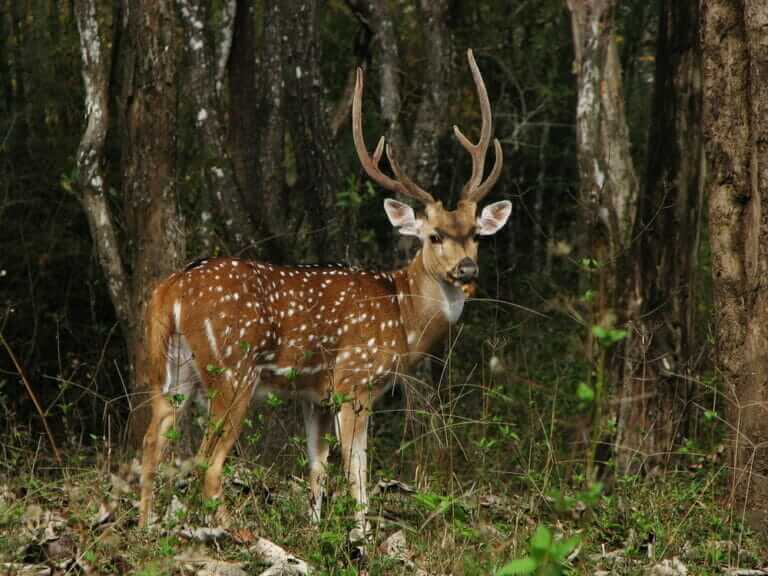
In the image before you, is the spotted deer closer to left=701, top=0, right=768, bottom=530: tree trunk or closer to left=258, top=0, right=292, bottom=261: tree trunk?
left=258, top=0, right=292, bottom=261: tree trunk

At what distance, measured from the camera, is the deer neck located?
7809 millimetres

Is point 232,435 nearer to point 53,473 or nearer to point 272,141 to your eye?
point 53,473

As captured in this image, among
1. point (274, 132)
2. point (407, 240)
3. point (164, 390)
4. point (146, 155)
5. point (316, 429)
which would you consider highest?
point (274, 132)

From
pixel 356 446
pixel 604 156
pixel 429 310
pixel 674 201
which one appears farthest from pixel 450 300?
pixel 674 201

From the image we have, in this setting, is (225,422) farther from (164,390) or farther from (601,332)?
(601,332)

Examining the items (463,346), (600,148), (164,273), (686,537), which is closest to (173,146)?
(164,273)

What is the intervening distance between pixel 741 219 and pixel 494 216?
92.4 inches

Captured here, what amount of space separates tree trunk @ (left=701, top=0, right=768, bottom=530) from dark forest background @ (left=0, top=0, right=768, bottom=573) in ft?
0.04

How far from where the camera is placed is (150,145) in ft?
24.9

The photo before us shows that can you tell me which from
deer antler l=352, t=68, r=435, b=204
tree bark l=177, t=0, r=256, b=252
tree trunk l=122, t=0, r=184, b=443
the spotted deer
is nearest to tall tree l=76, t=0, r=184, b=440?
tree trunk l=122, t=0, r=184, b=443

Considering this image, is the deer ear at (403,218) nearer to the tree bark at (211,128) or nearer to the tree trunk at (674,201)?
the tree bark at (211,128)

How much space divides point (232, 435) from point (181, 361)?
502mm

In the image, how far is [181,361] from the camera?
6820 mm

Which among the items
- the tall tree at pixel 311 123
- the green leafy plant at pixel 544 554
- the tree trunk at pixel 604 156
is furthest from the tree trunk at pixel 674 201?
the green leafy plant at pixel 544 554
